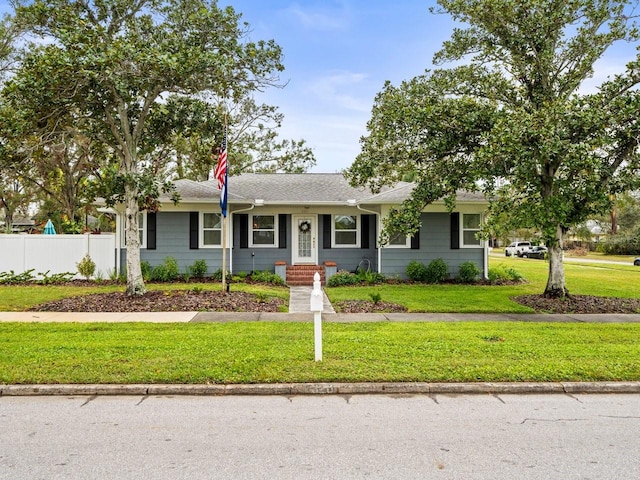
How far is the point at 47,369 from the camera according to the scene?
5.43m

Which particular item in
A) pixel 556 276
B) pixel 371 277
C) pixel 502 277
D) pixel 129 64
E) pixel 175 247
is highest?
pixel 129 64

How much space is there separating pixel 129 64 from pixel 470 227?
39.4ft

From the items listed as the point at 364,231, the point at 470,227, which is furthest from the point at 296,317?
the point at 470,227

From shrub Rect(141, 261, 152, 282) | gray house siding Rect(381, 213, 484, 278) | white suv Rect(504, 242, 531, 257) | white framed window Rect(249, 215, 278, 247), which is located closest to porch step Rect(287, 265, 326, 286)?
white framed window Rect(249, 215, 278, 247)

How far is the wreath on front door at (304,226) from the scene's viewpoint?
16422mm

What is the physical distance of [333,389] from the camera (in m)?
5.04

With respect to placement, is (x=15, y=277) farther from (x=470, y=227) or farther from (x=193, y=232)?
(x=470, y=227)

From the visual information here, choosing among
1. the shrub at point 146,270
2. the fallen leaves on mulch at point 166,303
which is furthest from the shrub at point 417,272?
the shrub at point 146,270

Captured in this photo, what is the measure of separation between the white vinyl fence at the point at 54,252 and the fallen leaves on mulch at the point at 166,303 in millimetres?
4298

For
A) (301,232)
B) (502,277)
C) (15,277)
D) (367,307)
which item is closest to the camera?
(367,307)

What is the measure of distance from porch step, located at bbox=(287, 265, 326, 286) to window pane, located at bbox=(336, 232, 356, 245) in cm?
129

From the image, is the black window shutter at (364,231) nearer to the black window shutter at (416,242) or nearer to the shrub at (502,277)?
the black window shutter at (416,242)

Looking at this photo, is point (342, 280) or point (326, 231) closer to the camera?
point (342, 280)

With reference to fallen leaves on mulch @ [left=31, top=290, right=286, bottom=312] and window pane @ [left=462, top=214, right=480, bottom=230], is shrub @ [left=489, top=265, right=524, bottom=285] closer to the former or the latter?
window pane @ [left=462, top=214, right=480, bottom=230]
